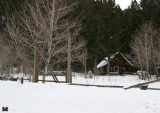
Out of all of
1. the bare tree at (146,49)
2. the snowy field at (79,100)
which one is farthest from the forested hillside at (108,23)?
the snowy field at (79,100)

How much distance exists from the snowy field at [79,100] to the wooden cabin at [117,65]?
32.0m

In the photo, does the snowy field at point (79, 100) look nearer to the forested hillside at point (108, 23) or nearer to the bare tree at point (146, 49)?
the bare tree at point (146, 49)

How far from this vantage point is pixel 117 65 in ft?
147

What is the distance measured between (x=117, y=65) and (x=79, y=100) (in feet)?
121

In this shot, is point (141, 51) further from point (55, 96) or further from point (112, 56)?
point (55, 96)

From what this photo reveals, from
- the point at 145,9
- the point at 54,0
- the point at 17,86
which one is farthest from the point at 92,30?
the point at 17,86

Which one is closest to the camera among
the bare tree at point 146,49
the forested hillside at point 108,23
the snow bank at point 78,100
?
the snow bank at point 78,100

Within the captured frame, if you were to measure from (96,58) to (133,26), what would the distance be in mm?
10513

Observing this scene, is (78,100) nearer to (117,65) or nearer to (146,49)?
(146,49)

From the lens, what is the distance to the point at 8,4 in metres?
39.7

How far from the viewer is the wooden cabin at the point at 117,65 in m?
42.8

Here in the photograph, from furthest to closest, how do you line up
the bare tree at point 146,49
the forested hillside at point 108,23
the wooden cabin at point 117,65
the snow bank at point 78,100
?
the wooden cabin at point 117,65
the forested hillside at point 108,23
the bare tree at point 146,49
the snow bank at point 78,100

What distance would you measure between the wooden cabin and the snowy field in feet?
105

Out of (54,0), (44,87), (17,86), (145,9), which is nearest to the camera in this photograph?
(44,87)
